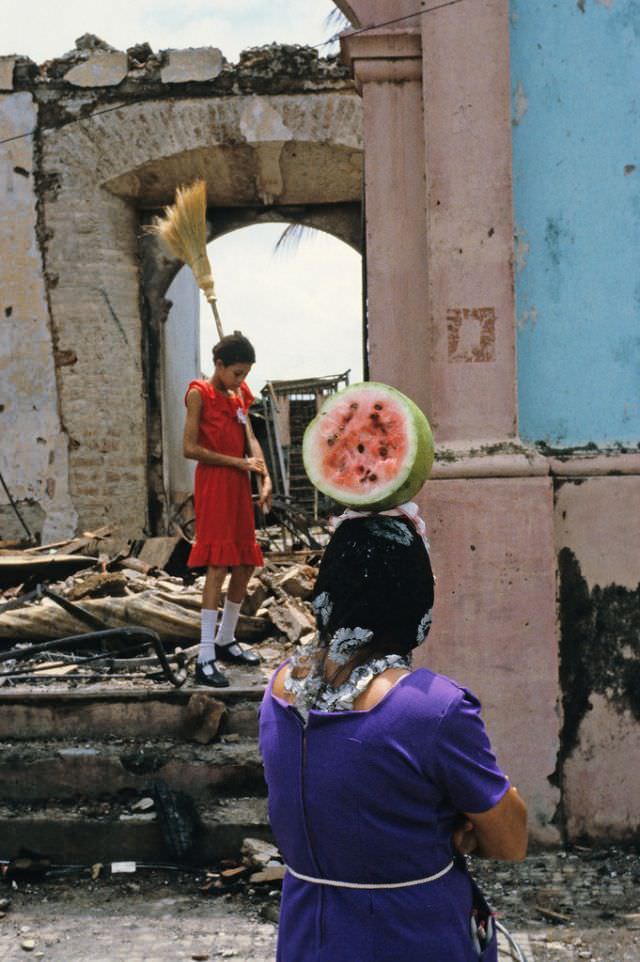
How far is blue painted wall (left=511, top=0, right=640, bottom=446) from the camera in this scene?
14.3 ft

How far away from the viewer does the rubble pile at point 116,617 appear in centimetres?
559

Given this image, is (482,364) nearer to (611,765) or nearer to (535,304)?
(535,304)

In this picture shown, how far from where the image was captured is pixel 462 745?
1.71 metres

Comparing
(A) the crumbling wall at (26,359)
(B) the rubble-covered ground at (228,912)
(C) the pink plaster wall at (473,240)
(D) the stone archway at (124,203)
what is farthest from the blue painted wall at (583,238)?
(A) the crumbling wall at (26,359)

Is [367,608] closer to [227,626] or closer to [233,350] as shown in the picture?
[233,350]

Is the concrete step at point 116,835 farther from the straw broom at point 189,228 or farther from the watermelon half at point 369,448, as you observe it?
the straw broom at point 189,228

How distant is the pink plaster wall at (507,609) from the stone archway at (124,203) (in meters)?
7.09

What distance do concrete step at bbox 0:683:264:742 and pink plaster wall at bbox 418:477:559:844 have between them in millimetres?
1185

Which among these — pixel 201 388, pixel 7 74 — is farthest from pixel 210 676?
pixel 7 74

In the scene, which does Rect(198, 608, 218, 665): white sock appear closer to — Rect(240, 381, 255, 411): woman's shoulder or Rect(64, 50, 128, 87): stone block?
Rect(240, 381, 255, 411): woman's shoulder

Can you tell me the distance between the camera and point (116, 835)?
4.36 metres

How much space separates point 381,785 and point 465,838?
202 mm

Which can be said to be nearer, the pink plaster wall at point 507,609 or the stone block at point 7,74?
the pink plaster wall at point 507,609

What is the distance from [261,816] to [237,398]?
7.93 ft
